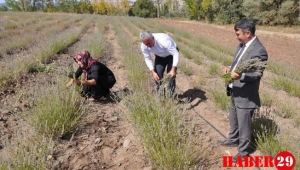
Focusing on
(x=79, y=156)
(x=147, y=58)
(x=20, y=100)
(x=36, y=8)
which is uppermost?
(x=36, y=8)

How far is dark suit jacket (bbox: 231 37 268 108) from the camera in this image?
2467 mm

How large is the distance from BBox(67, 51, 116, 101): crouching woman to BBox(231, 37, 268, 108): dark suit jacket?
2.36 meters

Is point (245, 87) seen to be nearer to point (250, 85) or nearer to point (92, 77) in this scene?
point (250, 85)

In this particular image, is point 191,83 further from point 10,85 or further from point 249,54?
point 10,85

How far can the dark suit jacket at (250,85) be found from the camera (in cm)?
247

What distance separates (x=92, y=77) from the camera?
4266 mm

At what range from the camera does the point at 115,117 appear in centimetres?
396

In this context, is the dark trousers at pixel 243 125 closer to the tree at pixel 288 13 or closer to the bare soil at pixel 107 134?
the bare soil at pixel 107 134

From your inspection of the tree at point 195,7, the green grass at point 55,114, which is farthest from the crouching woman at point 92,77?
the tree at point 195,7

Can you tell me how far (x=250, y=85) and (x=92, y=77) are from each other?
2606mm

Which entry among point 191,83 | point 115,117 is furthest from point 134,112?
point 191,83

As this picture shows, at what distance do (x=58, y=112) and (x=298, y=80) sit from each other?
522cm

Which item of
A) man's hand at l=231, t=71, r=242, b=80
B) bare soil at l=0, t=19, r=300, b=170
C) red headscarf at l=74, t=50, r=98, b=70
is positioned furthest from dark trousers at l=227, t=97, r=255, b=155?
red headscarf at l=74, t=50, r=98, b=70

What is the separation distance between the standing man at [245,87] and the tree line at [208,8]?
21614mm
